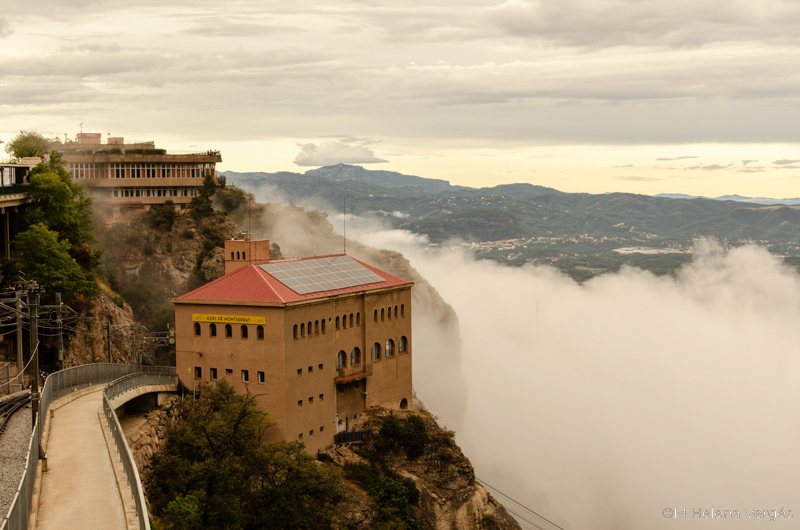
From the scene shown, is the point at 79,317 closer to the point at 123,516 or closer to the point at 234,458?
the point at 234,458

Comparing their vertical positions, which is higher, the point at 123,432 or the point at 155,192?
the point at 155,192

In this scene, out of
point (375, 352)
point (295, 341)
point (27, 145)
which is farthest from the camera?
point (27, 145)

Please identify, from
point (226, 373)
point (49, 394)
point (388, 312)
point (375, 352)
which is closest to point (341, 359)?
point (375, 352)

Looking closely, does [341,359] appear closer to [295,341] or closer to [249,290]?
[295,341]

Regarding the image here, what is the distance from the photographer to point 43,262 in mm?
73000

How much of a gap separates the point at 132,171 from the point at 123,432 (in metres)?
76.3

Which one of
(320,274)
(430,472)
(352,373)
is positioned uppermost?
(320,274)

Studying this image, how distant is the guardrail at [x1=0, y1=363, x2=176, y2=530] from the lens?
96.5 ft

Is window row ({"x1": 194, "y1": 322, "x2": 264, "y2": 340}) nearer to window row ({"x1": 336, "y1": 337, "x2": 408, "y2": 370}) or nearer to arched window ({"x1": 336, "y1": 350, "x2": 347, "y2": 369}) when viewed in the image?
window row ({"x1": 336, "y1": 337, "x2": 408, "y2": 370})

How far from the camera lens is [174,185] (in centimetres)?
12794

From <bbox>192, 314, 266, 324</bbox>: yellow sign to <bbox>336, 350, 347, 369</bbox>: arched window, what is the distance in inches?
379

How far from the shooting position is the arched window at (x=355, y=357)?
78.1m

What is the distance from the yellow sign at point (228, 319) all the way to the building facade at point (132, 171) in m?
57.8

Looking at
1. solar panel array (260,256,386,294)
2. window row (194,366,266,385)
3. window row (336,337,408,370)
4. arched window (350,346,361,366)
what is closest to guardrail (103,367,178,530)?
window row (194,366,266,385)
